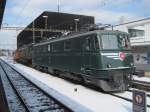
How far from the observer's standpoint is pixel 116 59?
14.9 meters

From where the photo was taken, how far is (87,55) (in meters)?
15.7

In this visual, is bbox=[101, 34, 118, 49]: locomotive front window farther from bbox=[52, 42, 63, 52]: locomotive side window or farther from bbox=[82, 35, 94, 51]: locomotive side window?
bbox=[52, 42, 63, 52]: locomotive side window

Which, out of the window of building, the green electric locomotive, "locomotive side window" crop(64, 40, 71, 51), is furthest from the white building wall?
the green electric locomotive

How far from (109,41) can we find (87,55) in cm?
135

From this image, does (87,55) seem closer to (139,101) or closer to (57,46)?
(57,46)

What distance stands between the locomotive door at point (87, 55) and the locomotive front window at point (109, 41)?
0.68 metres

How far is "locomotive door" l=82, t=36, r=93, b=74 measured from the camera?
15405 millimetres

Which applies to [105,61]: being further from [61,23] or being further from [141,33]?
[61,23]

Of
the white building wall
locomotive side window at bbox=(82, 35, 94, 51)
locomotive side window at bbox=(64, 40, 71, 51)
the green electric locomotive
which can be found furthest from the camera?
the white building wall

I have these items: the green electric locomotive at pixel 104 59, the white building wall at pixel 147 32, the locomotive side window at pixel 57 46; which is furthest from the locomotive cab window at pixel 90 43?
the white building wall at pixel 147 32

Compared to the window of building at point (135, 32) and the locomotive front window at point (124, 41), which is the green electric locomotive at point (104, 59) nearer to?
the locomotive front window at point (124, 41)

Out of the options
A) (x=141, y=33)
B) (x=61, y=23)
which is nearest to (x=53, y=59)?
(x=141, y=33)

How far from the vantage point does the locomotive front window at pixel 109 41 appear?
1495 cm

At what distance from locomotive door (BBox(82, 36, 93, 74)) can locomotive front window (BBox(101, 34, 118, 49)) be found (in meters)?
0.68
